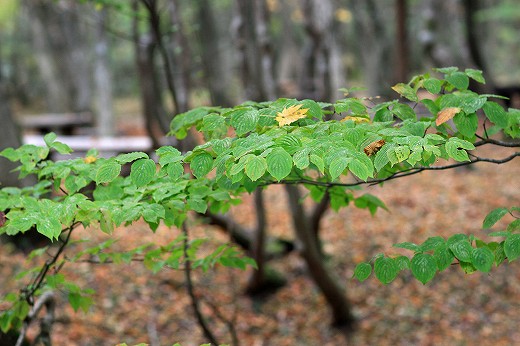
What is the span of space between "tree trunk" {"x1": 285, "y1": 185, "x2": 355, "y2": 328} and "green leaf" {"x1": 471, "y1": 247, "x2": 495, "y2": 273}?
3.99 meters

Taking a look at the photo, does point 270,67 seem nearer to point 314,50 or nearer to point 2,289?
point 314,50

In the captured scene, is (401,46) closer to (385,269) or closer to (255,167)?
(385,269)

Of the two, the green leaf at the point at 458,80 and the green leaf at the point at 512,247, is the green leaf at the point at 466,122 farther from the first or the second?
the green leaf at the point at 512,247

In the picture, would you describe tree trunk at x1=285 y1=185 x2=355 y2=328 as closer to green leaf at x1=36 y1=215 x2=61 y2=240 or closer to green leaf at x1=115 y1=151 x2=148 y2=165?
green leaf at x1=115 y1=151 x2=148 y2=165

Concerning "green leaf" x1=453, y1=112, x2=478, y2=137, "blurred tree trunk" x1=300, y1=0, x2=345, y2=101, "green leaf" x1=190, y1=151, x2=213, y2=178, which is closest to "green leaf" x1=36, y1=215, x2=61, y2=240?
"green leaf" x1=190, y1=151, x2=213, y2=178

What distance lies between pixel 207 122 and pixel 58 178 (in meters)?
0.81

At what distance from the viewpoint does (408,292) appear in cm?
703

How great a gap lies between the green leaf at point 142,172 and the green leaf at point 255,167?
431mm

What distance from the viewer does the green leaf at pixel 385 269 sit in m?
2.08

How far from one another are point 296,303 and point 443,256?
5.03 metres

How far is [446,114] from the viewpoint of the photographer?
2.17m

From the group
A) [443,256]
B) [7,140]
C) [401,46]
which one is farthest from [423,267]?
[401,46]

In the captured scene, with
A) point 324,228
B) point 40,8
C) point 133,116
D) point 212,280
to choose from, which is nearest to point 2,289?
point 212,280

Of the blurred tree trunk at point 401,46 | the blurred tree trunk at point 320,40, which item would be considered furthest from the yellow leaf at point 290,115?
the blurred tree trunk at point 401,46
